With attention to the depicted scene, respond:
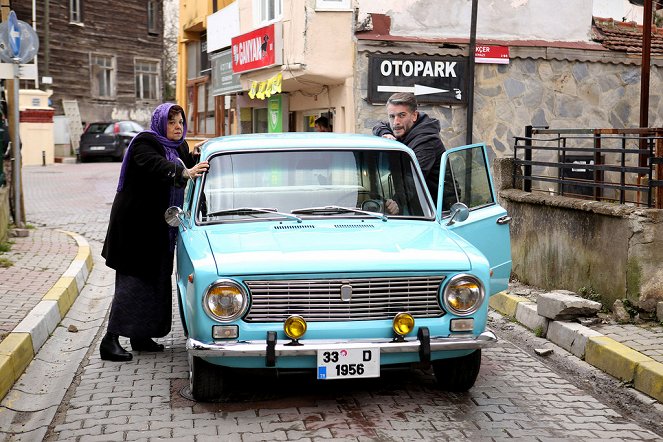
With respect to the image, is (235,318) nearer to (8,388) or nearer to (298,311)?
(298,311)

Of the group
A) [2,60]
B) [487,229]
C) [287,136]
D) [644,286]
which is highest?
[2,60]

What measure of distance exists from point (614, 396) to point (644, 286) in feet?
5.35

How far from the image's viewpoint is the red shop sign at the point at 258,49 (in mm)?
16578

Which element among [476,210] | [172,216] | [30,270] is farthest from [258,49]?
[172,216]

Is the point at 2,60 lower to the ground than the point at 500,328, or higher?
higher

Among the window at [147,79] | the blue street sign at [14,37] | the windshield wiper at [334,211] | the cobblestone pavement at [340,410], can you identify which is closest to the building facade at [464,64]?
the blue street sign at [14,37]

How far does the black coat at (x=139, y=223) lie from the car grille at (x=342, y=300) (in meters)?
1.82

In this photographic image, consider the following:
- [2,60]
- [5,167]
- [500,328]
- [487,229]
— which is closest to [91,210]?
[5,167]

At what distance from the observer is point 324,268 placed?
514 centimetres

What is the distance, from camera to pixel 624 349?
21.3 feet

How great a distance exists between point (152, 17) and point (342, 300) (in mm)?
42380

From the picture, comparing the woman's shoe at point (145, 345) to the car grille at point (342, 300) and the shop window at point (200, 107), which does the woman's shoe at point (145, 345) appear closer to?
the car grille at point (342, 300)

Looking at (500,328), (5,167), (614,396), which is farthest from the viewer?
(5,167)

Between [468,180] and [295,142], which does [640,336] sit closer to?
[468,180]
